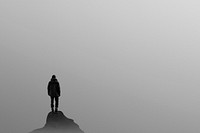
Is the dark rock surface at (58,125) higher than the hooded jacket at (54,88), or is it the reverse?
the hooded jacket at (54,88)

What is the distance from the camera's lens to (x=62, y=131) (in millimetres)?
40406

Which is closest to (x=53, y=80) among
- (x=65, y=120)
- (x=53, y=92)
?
(x=53, y=92)

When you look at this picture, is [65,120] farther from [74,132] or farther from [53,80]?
[53,80]

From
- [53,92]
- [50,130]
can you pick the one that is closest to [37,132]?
[50,130]

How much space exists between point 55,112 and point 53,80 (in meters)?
3.31

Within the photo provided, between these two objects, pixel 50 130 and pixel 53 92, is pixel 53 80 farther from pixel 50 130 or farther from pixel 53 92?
pixel 50 130

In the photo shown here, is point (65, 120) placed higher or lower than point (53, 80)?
lower

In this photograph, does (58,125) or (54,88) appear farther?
(58,125)

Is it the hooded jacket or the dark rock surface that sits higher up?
the hooded jacket

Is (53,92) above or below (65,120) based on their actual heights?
above

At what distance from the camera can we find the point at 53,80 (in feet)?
134

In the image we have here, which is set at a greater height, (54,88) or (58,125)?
(54,88)

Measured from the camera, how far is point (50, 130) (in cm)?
4044

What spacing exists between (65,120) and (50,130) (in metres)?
1.86
